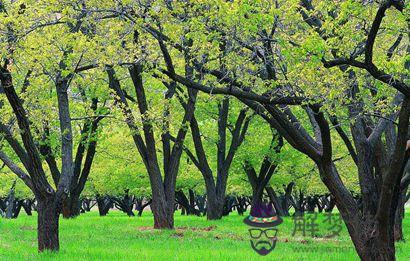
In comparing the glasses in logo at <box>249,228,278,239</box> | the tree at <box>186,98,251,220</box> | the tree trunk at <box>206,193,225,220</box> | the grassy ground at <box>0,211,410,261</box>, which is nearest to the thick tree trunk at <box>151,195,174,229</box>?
the grassy ground at <box>0,211,410,261</box>

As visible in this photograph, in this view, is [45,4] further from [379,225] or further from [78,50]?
[379,225]

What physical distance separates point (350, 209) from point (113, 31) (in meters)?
6.54

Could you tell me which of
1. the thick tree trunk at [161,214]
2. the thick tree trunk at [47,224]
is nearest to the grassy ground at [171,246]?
the thick tree trunk at [47,224]

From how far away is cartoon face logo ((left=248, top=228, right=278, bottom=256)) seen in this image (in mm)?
14441

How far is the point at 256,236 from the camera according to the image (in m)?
17.0

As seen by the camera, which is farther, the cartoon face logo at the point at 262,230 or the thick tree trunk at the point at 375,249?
the cartoon face logo at the point at 262,230

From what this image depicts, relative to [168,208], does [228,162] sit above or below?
above

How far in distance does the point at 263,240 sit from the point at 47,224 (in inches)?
246

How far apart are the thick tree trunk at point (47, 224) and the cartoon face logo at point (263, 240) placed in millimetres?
4906

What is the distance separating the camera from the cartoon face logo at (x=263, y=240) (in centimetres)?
1444

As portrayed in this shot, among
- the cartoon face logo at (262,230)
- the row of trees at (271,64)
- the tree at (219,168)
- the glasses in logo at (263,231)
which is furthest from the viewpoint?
the tree at (219,168)

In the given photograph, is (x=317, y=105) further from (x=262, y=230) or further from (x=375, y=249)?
(x=262, y=230)

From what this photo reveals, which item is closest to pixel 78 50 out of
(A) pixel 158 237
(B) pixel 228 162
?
(A) pixel 158 237

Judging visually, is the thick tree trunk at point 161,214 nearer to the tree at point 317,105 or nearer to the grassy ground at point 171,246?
the grassy ground at point 171,246
